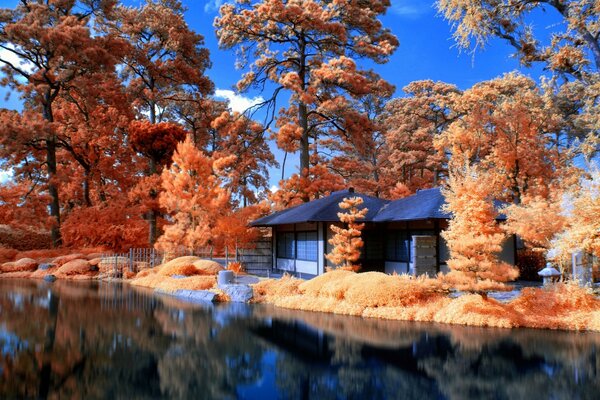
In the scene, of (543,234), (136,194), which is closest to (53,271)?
(136,194)

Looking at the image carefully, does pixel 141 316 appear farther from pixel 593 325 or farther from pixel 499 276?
pixel 593 325

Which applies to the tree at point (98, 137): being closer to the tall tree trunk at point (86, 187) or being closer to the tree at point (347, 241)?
the tall tree trunk at point (86, 187)

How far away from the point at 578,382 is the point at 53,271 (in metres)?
25.5

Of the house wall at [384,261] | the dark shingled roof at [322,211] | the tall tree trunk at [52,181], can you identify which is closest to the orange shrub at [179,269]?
the dark shingled roof at [322,211]

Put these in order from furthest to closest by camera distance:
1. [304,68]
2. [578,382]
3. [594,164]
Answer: [304,68] < [594,164] < [578,382]

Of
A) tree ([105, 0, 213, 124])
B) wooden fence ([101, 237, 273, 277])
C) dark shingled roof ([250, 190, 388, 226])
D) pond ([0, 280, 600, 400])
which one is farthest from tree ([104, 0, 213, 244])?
pond ([0, 280, 600, 400])

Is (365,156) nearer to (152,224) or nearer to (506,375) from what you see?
(152,224)

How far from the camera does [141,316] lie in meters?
12.7

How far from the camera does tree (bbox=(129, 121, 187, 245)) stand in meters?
28.3

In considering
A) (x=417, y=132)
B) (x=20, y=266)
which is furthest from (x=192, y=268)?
(x=417, y=132)

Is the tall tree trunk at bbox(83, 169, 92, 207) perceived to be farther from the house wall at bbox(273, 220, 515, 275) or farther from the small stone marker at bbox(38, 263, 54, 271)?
the house wall at bbox(273, 220, 515, 275)

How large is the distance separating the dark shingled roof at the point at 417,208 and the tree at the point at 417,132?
32.6 feet

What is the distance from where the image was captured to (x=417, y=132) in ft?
97.9

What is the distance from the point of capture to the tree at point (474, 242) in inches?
453
